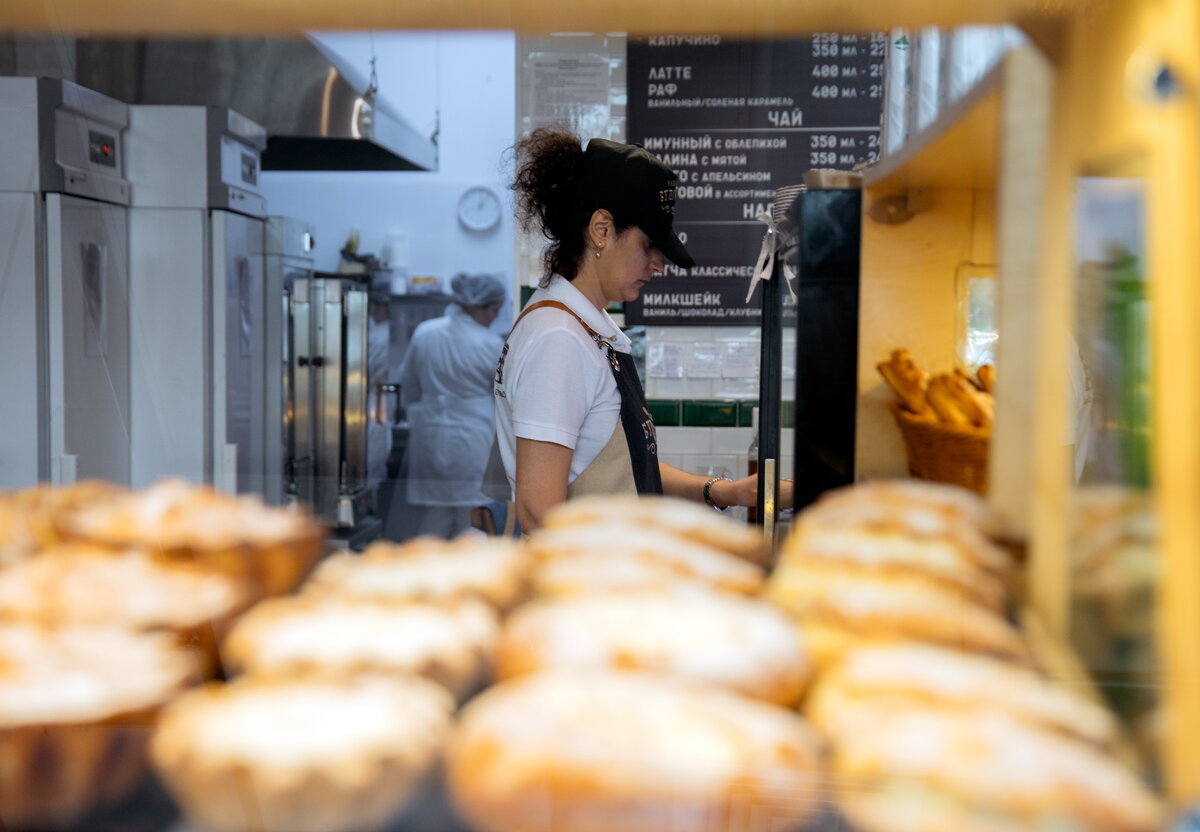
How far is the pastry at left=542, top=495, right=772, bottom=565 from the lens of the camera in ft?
2.22

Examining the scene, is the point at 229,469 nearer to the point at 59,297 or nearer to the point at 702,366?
the point at 59,297

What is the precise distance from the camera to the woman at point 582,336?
2.44ft

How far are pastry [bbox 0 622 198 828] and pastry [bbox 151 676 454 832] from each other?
3 centimetres

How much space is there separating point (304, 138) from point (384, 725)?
1.68 ft

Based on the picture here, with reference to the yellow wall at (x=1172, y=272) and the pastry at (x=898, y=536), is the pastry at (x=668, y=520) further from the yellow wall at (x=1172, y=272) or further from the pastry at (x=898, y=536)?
the yellow wall at (x=1172, y=272)

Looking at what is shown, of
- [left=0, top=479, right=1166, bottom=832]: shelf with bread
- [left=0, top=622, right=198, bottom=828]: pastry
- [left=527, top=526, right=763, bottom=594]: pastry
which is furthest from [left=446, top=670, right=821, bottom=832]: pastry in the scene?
[left=0, top=622, right=198, bottom=828]: pastry

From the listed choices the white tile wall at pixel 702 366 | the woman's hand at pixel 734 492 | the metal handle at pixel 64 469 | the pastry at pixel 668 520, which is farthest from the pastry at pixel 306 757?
the white tile wall at pixel 702 366

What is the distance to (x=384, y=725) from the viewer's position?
507 millimetres

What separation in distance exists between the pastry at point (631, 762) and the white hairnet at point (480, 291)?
2.02 ft

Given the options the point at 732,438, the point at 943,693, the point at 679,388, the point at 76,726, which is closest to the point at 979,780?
the point at 943,693

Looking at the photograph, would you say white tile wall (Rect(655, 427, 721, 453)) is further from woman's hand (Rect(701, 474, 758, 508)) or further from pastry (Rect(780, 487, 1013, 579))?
pastry (Rect(780, 487, 1013, 579))

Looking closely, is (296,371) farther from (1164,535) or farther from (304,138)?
(1164,535)

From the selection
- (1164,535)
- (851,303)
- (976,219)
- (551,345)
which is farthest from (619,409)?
(1164,535)

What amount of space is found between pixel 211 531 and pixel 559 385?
296 millimetres
